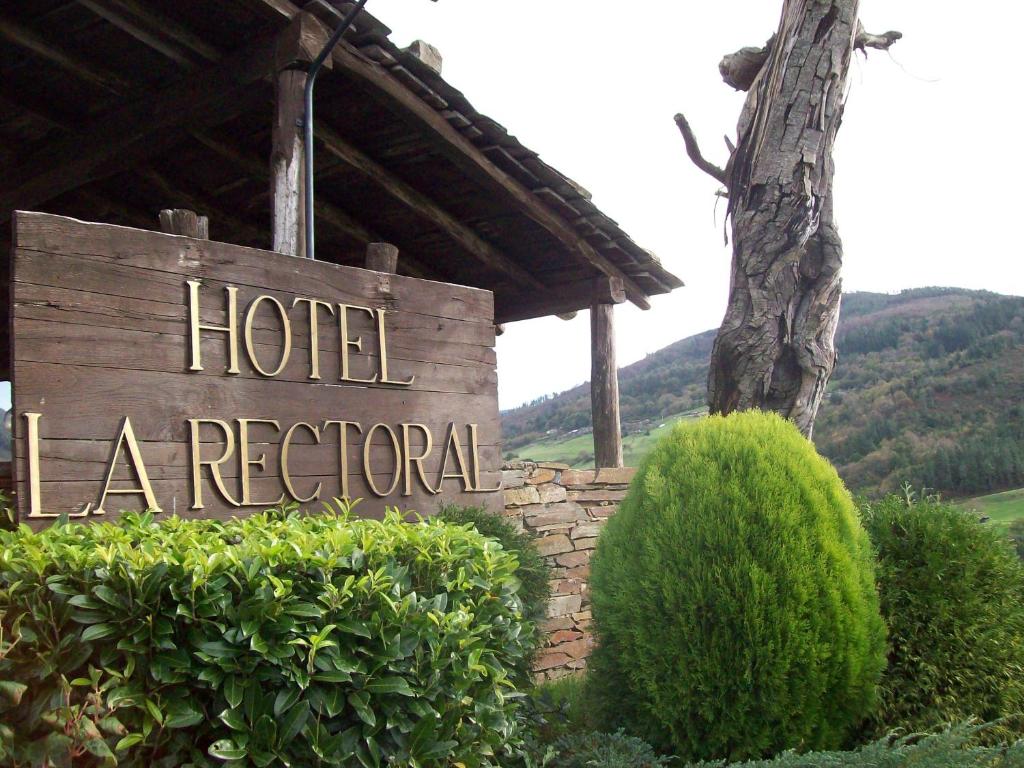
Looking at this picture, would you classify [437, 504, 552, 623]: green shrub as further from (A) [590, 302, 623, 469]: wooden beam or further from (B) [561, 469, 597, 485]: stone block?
(A) [590, 302, 623, 469]: wooden beam

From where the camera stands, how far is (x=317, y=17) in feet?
17.5

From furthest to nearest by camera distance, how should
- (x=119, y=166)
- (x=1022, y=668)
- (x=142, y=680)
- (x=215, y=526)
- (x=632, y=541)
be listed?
(x=119, y=166) < (x=1022, y=668) < (x=632, y=541) < (x=215, y=526) < (x=142, y=680)

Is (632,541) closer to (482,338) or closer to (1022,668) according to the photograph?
(482,338)

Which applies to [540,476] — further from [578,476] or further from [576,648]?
[576,648]

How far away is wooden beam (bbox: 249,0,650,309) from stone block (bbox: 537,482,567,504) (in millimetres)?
2138

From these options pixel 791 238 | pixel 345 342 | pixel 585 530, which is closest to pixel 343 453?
pixel 345 342

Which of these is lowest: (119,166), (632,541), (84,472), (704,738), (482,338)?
(704,738)

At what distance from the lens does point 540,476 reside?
7246mm

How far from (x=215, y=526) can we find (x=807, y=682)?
104 inches

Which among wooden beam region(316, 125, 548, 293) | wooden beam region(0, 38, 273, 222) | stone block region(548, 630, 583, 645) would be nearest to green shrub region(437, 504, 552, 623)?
stone block region(548, 630, 583, 645)

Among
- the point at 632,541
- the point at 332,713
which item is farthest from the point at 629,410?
the point at 332,713

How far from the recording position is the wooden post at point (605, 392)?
830 centimetres

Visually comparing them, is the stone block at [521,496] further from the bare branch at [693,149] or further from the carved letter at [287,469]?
the bare branch at [693,149]

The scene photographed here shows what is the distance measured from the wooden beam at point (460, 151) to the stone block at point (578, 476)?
76.1 inches
